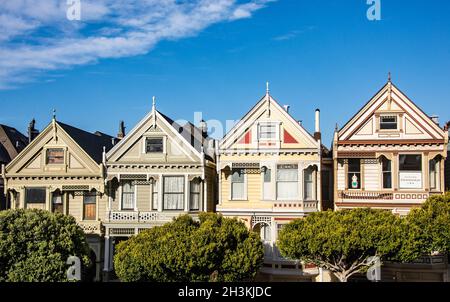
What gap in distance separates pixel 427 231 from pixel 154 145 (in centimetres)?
1659

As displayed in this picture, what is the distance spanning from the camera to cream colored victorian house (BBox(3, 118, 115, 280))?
1297 inches

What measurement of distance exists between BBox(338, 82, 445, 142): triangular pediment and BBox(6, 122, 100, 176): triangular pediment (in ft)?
52.6

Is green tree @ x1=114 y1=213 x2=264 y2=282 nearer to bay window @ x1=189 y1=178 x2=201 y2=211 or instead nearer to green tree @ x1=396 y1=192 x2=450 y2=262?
bay window @ x1=189 y1=178 x2=201 y2=211

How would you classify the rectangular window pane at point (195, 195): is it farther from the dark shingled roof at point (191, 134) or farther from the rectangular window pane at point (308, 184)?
the rectangular window pane at point (308, 184)

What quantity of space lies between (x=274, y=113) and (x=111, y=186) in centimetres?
1131

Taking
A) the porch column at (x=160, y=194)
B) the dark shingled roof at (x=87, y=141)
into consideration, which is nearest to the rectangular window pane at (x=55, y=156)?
the dark shingled roof at (x=87, y=141)

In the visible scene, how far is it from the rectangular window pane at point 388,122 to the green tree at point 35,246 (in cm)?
1827

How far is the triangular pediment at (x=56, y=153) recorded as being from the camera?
33.0m

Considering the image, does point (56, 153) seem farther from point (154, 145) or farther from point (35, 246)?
point (35, 246)

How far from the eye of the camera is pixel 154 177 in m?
32.4

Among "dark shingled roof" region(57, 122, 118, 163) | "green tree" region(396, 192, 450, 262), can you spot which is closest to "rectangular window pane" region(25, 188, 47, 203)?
"dark shingled roof" region(57, 122, 118, 163)
